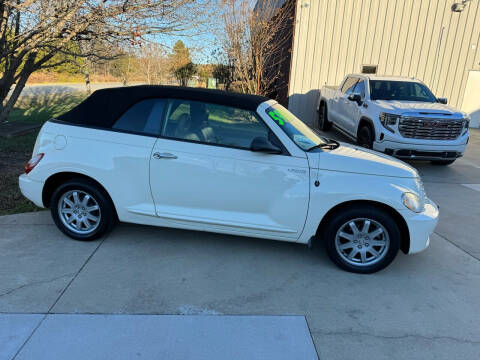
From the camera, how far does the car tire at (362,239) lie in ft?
11.2

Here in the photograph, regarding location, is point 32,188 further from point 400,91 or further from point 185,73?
point 185,73

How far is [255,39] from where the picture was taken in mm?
12617

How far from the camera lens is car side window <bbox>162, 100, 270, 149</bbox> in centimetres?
360

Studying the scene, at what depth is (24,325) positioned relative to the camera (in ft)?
8.71

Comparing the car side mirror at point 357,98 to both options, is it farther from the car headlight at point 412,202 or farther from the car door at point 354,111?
the car headlight at point 412,202

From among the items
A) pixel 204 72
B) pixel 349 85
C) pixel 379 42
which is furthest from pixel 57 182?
pixel 204 72

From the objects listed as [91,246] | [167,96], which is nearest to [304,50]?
[167,96]

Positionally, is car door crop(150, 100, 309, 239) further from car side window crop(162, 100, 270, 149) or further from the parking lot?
the parking lot

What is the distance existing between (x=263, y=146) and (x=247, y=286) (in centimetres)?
133

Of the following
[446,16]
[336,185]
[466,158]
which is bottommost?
[466,158]

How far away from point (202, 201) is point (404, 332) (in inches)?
84.0

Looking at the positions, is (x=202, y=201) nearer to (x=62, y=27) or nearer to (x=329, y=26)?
(x=62, y=27)

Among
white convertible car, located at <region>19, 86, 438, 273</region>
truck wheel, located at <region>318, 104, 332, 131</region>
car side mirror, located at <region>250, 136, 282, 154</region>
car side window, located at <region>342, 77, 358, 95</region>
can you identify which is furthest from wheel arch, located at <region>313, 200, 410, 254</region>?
truck wheel, located at <region>318, 104, 332, 131</region>

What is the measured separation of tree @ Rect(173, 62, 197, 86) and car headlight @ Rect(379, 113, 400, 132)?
1468cm
